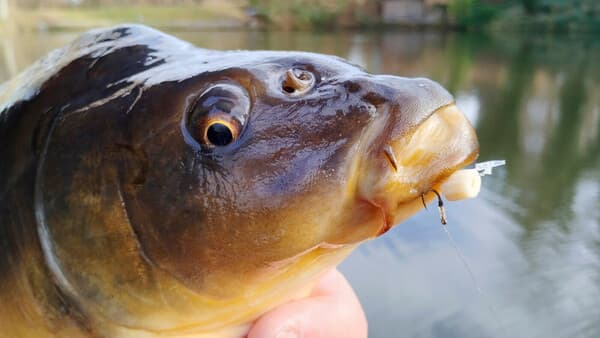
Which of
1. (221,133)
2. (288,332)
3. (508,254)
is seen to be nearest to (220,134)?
(221,133)

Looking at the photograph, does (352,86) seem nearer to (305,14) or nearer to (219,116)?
(219,116)

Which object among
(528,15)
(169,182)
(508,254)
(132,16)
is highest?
(169,182)

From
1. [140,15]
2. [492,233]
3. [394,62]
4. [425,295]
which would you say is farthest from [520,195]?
[140,15]

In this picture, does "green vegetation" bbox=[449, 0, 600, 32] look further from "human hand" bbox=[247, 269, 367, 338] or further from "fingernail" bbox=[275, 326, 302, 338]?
"fingernail" bbox=[275, 326, 302, 338]

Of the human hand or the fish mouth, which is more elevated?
the fish mouth

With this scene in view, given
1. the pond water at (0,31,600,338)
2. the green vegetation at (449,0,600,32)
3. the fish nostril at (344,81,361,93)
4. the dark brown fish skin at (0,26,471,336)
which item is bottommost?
the green vegetation at (449,0,600,32)

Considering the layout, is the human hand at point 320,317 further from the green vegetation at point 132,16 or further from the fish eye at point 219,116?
the green vegetation at point 132,16

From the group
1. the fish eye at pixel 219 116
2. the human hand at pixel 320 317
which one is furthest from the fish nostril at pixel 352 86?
the human hand at pixel 320 317

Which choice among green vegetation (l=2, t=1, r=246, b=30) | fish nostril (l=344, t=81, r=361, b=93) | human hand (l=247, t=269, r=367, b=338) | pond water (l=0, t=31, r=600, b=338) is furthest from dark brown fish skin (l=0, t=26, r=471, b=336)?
green vegetation (l=2, t=1, r=246, b=30)
